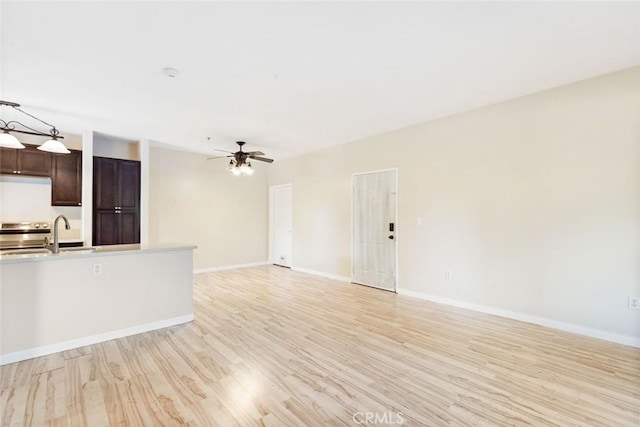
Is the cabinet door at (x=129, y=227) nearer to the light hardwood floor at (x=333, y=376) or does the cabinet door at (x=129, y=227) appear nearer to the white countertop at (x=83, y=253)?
the white countertop at (x=83, y=253)

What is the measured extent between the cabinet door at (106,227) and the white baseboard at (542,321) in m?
5.36

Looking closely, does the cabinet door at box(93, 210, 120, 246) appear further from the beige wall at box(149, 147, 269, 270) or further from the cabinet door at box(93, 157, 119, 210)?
the beige wall at box(149, 147, 269, 270)

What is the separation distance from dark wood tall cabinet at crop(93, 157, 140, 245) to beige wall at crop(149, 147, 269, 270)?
0.45 m

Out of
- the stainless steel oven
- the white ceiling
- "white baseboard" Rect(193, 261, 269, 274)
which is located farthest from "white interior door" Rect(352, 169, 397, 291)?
the stainless steel oven

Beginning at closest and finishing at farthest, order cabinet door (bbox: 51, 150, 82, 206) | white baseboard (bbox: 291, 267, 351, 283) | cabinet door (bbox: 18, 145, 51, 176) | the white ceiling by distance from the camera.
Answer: the white ceiling → cabinet door (bbox: 18, 145, 51, 176) → cabinet door (bbox: 51, 150, 82, 206) → white baseboard (bbox: 291, 267, 351, 283)

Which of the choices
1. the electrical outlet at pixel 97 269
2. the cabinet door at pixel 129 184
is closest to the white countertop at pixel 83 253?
the electrical outlet at pixel 97 269

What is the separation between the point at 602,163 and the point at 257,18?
3.69 m

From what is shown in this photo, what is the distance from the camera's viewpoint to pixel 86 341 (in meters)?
Result: 2.98

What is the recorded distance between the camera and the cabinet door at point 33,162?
4539 millimetres

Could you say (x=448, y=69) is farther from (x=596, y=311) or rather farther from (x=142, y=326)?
(x=142, y=326)

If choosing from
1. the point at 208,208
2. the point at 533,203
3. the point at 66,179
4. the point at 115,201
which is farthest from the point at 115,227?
the point at 533,203

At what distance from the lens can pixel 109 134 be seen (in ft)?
17.1

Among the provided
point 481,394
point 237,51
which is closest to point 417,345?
point 481,394

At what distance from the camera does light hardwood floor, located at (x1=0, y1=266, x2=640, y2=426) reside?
1.93 metres
